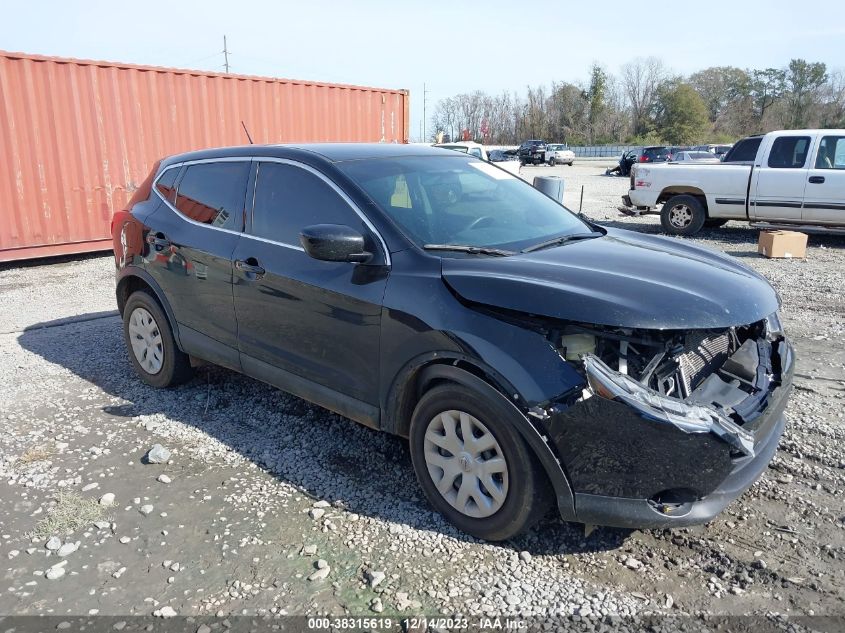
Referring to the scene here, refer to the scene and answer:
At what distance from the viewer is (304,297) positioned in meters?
3.61

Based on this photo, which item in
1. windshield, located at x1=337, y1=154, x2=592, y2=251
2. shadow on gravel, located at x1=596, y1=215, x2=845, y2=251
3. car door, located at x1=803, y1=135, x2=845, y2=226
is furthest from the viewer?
shadow on gravel, located at x1=596, y1=215, x2=845, y2=251

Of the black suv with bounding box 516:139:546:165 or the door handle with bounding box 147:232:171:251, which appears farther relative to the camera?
the black suv with bounding box 516:139:546:165

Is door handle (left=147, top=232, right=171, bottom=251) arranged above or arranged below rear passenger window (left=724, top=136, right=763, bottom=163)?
below

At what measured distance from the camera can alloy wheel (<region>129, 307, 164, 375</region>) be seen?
490cm

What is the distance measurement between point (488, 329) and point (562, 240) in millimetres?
1078

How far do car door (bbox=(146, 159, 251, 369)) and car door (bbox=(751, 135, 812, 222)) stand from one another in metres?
10.0

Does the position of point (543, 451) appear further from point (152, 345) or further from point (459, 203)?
point (152, 345)

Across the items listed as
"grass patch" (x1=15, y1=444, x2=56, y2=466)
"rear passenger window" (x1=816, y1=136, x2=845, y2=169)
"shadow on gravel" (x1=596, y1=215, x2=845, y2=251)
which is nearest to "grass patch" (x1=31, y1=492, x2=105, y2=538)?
"grass patch" (x1=15, y1=444, x2=56, y2=466)

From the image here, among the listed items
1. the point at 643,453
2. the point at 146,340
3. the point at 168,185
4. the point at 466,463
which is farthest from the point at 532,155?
the point at 643,453

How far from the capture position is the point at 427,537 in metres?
3.09

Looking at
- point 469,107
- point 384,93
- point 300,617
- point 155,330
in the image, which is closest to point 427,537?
point 300,617

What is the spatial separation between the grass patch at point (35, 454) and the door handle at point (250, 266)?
162 centimetres

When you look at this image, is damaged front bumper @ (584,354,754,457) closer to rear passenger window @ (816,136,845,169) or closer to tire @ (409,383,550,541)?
tire @ (409,383,550,541)

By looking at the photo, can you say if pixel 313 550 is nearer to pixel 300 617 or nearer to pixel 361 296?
pixel 300 617
